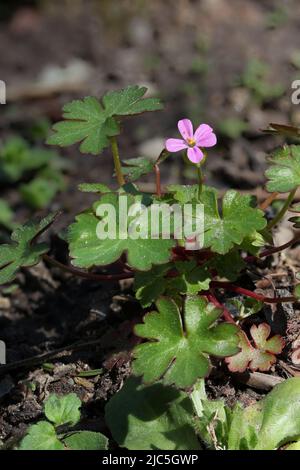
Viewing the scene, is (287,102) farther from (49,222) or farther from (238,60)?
(49,222)

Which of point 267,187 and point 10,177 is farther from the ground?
point 267,187

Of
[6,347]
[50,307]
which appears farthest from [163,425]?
[50,307]

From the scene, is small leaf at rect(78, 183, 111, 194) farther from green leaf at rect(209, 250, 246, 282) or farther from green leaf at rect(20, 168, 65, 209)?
green leaf at rect(20, 168, 65, 209)

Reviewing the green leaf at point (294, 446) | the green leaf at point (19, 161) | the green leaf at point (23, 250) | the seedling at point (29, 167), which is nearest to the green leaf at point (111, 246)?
the green leaf at point (23, 250)

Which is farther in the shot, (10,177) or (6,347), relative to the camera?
(10,177)

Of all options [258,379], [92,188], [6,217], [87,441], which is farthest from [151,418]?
[6,217]
